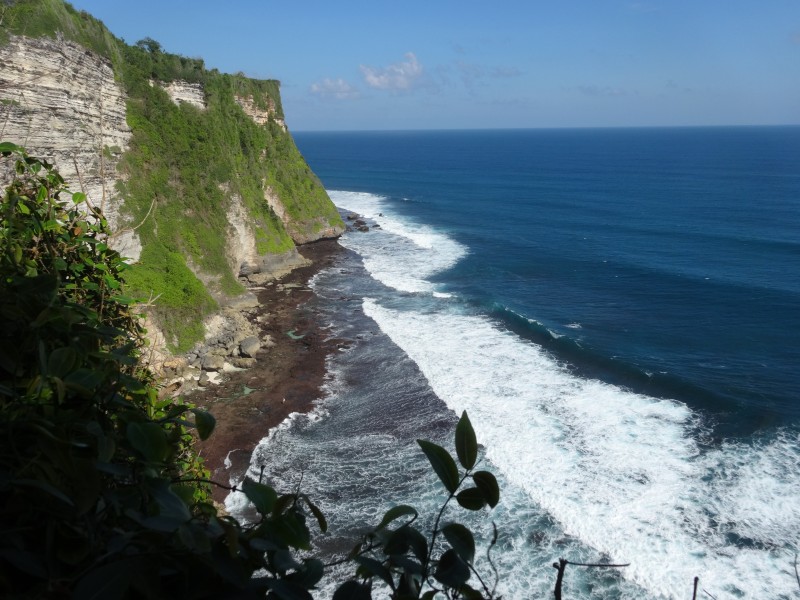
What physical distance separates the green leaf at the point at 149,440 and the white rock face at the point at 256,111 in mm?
48218

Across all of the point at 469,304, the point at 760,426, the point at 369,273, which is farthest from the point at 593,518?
the point at 369,273

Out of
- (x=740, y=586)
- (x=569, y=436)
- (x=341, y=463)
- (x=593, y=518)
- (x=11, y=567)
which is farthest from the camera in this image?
(x=569, y=436)

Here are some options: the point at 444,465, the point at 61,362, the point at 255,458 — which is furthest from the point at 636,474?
the point at 61,362

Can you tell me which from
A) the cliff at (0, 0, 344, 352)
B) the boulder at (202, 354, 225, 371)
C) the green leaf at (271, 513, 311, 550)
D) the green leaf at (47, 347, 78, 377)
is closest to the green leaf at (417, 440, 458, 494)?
the green leaf at (271, 513, 311, 550)

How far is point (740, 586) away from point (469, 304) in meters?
22.6

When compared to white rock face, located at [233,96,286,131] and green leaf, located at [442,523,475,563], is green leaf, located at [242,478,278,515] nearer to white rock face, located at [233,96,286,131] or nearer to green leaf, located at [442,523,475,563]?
green leaf, located at [442,523,475,563]

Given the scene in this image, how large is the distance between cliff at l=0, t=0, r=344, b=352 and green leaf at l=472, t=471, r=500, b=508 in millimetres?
15628

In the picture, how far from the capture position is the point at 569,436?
20984mm

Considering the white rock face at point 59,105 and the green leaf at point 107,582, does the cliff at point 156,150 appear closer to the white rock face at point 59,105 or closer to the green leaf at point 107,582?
the white rock face at point 59,105

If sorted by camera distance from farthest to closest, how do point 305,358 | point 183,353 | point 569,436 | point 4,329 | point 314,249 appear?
1. point 314,249
2. point 305,358
3. point 183,353
4. point 569,436
5. point 4,329

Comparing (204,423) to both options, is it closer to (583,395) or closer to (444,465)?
(444,465)

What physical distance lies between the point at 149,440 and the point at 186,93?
36.1m

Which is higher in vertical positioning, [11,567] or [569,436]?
[11,567]

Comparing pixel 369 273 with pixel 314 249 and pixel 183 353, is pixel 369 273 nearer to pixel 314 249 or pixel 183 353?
pixel 314 249
